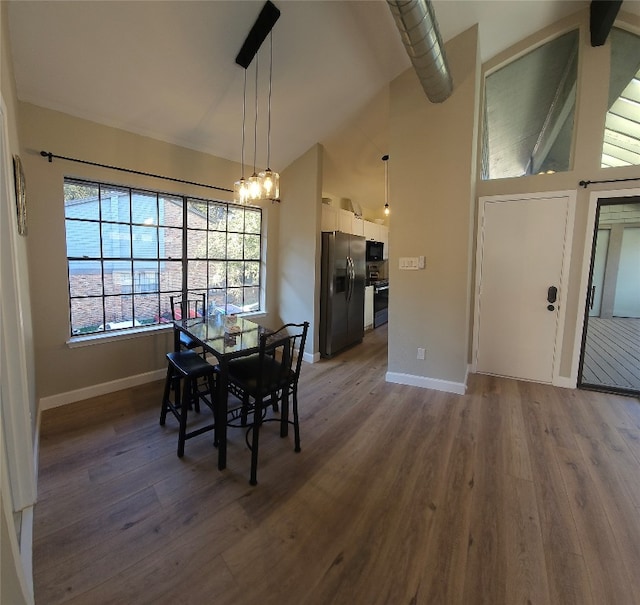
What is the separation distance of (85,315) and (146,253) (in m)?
0.85

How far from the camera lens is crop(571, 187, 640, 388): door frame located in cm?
320

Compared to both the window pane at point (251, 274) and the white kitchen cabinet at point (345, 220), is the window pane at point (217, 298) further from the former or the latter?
the white kitchen cabinet at point (345, 220)

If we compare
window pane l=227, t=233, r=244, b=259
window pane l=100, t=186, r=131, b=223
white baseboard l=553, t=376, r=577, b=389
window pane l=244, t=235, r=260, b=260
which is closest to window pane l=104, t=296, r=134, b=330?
window pane l=100, t=186, r=131, b=223

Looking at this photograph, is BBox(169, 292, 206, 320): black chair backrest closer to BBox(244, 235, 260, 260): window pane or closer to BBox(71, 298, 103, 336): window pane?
BBox(71, 298, 103, 336): window pane

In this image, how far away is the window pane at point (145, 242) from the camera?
10.9ft

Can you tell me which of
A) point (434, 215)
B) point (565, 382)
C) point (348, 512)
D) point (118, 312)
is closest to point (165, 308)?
point (118, 312)

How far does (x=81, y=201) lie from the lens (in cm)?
293

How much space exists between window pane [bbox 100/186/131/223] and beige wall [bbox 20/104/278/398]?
0.13m

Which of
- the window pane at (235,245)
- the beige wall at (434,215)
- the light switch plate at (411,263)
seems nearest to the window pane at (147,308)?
the window pane at (235,245)

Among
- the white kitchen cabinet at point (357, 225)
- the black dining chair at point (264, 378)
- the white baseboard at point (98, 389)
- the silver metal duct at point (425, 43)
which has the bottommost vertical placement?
the white baseboard at point (98, 389)

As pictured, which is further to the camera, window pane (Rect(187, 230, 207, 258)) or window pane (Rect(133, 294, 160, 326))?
window pane (Rect(187, 230, 207, 258))

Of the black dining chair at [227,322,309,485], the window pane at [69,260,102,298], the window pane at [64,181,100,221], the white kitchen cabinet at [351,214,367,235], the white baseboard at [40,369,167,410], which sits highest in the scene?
the white kitchen cabinet at [351,214,367,235]

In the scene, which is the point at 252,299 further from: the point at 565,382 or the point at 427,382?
the point at 565,382

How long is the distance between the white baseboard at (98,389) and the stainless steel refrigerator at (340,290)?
214cm
